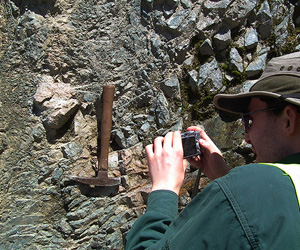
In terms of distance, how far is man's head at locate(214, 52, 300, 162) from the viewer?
125 cm

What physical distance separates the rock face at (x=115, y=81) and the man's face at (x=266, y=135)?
7.50 ft

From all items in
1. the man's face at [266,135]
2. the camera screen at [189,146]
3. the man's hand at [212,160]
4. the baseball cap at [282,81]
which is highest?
the baseball cap at [282,81]

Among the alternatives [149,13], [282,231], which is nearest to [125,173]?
[149,13]

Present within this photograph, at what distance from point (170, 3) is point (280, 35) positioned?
5.14 ft

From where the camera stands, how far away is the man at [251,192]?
0.88 metres

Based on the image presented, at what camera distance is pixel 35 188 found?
3.65 metres

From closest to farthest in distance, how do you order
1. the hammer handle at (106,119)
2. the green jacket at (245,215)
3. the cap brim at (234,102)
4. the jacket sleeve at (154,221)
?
the green jacket at (245,215)
the jacket sleeve at (154,221)
the cap brim at (234,102)
the hammer handle at (106,119)

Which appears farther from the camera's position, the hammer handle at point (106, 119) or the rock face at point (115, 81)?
the hammer handle at point (106, 119)

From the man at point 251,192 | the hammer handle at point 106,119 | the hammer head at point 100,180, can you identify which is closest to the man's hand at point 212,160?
the man at point 251,192

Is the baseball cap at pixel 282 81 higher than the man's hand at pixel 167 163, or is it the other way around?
the baseball cap at pixel 282 81

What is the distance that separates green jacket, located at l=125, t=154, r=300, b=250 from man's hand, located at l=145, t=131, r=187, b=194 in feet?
1.26

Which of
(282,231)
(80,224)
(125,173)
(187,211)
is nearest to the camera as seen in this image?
(282,231)

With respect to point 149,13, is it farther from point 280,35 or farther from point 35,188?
point 35,188

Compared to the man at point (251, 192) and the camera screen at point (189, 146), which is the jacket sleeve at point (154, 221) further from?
the camera screen at point (189, 146)
